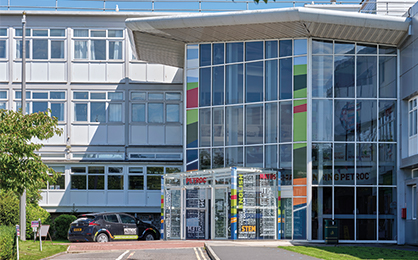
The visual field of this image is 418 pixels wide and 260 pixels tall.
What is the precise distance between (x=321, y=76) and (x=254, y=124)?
353 centimetres

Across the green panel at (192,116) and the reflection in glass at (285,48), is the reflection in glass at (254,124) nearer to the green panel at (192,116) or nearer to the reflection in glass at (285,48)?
the reflection in glass at (285,48)

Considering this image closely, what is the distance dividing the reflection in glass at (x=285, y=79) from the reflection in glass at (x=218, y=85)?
9.15 ft

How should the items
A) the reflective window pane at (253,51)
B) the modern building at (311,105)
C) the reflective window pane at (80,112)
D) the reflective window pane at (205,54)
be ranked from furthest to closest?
the reflective window pane at (80,112) → the reflective window pane at (205,54) → the reflective window pane at (253,51) → the modern building at (311,105)

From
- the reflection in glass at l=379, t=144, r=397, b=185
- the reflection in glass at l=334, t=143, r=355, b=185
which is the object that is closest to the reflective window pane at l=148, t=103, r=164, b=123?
the reflection in glass at l=334, t=143, r=355, b=185


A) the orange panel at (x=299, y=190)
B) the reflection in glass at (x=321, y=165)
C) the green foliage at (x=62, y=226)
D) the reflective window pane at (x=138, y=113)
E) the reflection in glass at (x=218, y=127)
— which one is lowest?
the green foliage at (x=62, y=226)

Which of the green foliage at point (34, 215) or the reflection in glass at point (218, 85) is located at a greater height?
the reflection in glass at point (218, 85)

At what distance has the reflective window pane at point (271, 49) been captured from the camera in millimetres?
24833

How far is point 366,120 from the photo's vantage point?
24188 mm

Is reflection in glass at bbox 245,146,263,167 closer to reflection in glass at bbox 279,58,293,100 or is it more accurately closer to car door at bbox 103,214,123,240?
reflection in glass at bbox 279,58,293,100

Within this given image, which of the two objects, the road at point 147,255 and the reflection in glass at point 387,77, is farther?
the reflection in glass at point 387,77

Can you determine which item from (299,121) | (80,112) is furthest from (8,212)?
(299,121)

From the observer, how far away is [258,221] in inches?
926

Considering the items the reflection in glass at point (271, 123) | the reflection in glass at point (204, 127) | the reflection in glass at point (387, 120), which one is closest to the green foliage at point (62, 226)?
the reflection in glass at point (204, 127)

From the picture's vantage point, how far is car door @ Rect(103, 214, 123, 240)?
24062 mm
